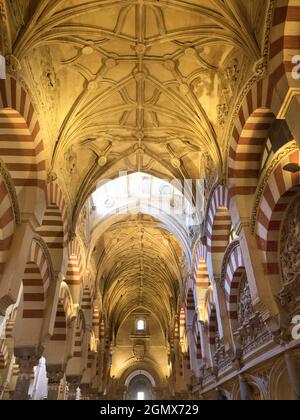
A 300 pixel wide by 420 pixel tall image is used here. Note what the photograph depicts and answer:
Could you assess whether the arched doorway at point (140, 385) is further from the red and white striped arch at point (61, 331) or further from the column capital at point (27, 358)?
the column capital at point (27, 358)

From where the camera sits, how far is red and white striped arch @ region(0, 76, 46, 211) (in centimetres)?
650

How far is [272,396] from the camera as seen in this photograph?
19.5ft

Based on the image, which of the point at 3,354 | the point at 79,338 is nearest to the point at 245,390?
the point at 79,338

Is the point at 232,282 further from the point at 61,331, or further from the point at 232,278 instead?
the point at 61,331

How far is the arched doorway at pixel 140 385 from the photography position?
24.1 metres

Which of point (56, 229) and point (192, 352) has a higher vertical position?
point (56, 229)

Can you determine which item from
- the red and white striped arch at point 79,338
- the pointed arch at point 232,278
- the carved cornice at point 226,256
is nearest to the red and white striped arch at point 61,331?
the red and white striped arch at point 79,338

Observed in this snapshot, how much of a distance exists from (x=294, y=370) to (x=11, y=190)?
5555mm

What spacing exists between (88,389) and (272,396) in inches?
424

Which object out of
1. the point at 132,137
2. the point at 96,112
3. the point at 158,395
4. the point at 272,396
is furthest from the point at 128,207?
the point at 158,395

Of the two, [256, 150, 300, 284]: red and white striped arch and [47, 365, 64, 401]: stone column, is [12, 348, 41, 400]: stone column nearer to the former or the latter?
[47, 365, 64, 401]: stone column

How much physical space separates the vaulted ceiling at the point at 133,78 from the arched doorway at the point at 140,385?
18.5 m

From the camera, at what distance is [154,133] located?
9969 millimetres

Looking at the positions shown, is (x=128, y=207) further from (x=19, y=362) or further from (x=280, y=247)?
(x=280, y=247)
